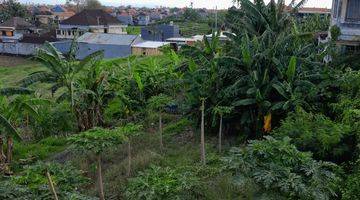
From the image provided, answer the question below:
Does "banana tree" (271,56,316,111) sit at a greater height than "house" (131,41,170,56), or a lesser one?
greater

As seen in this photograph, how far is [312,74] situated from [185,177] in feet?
23.7

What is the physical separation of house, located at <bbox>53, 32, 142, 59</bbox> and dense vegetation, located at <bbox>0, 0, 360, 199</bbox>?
18.6 meters

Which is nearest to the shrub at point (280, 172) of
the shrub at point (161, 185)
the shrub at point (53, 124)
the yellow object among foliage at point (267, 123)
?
the shrub at point (161, 185)

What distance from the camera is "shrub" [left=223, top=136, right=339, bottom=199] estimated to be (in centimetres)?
596

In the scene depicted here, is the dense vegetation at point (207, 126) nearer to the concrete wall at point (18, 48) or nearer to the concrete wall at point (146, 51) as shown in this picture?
the concrete wall at point (146, 51)

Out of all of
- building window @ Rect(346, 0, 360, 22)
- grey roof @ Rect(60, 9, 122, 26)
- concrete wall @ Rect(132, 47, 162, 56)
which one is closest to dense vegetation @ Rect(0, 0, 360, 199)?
building window @ Rect(346, 0, 360, 22)

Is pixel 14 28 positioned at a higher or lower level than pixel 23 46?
higher

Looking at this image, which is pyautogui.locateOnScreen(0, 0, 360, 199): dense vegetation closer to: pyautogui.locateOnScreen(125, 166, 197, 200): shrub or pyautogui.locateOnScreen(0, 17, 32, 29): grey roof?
pyautogui.locateOnScreen(125, 166, 197, 200): shrub

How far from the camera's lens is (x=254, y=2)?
15523 millimetres

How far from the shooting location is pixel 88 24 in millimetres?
46250

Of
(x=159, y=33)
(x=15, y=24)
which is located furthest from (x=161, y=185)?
(x=15, y=24)

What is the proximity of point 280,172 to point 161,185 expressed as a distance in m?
1.86

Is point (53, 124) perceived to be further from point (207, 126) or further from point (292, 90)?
point (292, 90)

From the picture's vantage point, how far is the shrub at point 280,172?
5957 mm
